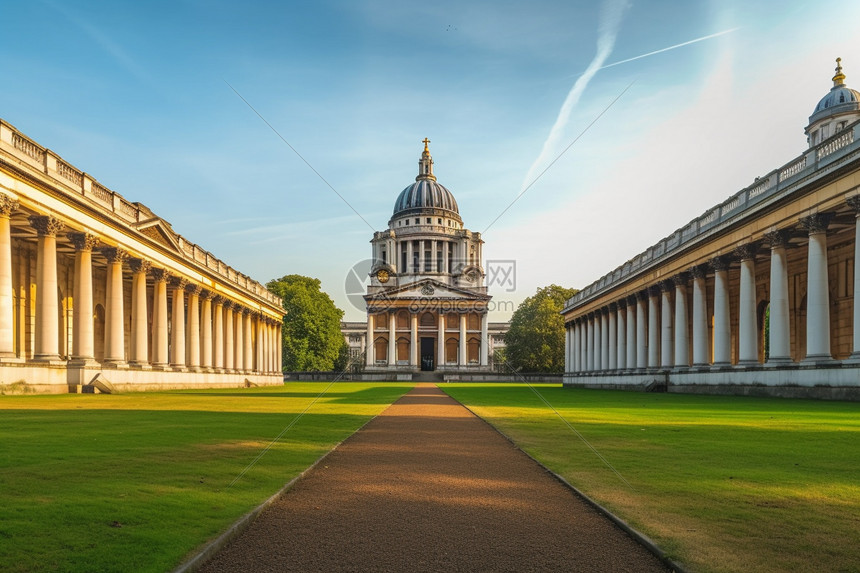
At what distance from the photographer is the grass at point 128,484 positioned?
5832 millimetres

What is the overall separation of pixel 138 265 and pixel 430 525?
1679 inches

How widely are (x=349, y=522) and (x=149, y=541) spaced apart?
7.48ft

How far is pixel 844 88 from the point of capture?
6925 centimetres

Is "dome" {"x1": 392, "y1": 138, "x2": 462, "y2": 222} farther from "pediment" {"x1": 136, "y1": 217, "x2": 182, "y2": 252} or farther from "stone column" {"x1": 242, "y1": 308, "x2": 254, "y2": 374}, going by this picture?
"pediment" {"x1": 136, "y1": 217, "x2": 182, "y2": 252}

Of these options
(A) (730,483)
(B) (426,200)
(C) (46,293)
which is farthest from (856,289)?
(B) (426,200)

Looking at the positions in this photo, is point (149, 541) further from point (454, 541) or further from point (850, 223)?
point (850, 223)

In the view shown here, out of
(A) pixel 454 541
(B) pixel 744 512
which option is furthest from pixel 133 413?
(B) pixel 744 512

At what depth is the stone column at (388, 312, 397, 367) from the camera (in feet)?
398

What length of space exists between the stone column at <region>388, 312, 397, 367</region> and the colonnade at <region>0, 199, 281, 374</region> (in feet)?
139

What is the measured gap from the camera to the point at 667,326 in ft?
176

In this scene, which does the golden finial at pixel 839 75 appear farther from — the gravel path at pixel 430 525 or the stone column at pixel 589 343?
the gravel path at pixel 430 525

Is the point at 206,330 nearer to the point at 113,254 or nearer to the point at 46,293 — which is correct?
the point at 113,254

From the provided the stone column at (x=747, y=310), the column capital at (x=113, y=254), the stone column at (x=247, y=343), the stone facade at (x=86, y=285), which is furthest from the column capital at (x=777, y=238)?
the stone column at (x=247, y=343)

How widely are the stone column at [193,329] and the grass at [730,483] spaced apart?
44.8 meters
